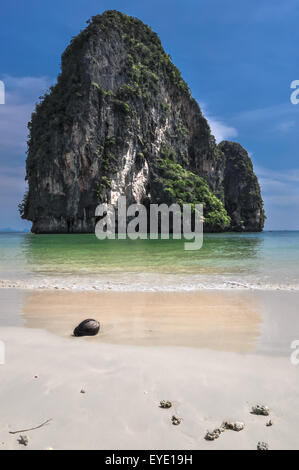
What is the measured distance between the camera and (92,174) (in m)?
44.9

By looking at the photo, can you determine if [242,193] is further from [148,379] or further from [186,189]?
[148,379]

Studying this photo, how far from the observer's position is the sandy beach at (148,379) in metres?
1.64

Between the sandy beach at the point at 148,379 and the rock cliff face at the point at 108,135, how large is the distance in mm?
41613

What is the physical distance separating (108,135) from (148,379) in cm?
4858

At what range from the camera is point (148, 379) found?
2268mm

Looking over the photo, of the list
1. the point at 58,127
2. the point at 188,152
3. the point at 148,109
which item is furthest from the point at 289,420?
the point at 188,152

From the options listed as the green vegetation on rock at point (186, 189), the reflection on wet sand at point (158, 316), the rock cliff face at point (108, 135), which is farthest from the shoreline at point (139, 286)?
the green vegetation on rock at point (186, 189)

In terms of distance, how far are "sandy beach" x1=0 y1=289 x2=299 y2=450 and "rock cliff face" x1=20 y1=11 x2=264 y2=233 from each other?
137 feet

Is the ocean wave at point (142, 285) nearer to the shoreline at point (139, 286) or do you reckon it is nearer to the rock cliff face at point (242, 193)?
the shoreline at point (139, 286)

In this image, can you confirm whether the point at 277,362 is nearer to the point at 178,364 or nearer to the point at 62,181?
the point at 178,364

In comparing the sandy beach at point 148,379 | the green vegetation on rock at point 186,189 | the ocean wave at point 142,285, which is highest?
the green vegetation on rock at point 186,189

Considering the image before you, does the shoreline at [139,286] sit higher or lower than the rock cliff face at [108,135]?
lower

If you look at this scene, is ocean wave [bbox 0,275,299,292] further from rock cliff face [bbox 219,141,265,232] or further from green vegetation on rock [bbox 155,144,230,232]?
rock cliff face [bbox 219,141,265,232]

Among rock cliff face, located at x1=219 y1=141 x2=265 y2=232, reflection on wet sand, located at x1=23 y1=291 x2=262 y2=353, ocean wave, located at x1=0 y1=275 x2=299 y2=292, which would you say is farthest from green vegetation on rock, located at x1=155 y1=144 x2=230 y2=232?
reflection on wet sand, located at x1=23 y1=291 x2=262 y2=353
